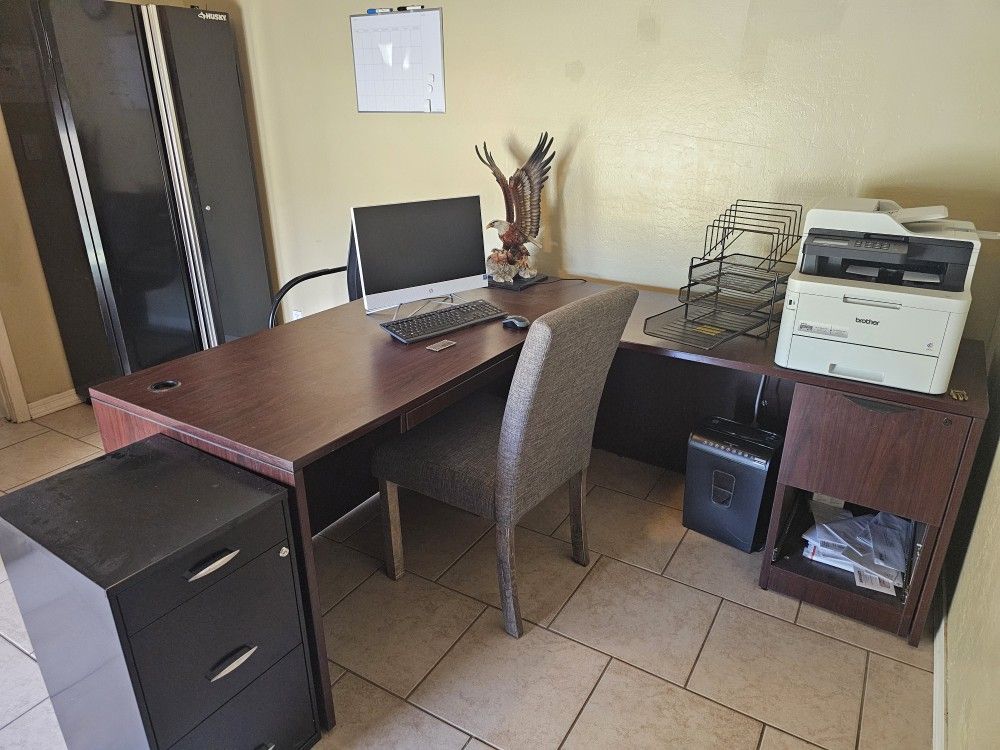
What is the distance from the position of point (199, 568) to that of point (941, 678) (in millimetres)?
1811

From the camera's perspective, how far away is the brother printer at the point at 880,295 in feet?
5.47

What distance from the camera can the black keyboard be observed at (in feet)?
6.83

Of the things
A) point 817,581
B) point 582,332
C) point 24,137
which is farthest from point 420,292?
point 24,137

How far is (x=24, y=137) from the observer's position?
9.37 feet

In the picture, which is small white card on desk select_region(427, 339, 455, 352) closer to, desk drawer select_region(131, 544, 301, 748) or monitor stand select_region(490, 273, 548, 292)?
monitor stand select_region(490, 273, 548, 292)

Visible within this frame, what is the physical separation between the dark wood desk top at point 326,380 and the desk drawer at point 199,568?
0.13m

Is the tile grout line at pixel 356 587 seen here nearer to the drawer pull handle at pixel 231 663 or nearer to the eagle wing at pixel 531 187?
the drawer pull handle at pixel 231 663

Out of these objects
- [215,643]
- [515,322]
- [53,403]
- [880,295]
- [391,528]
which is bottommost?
[53,403]

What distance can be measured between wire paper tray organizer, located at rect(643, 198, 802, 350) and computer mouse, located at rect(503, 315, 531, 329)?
0.40 meters

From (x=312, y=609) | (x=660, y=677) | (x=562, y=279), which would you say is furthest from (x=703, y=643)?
(x=562, y=279)

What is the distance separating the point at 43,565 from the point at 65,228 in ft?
7.67

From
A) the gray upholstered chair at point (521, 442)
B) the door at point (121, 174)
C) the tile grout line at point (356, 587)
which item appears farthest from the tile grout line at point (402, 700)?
the door at point (121, 174)

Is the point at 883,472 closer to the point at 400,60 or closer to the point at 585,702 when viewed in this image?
the point at 585,702

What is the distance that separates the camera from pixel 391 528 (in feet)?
6.73
